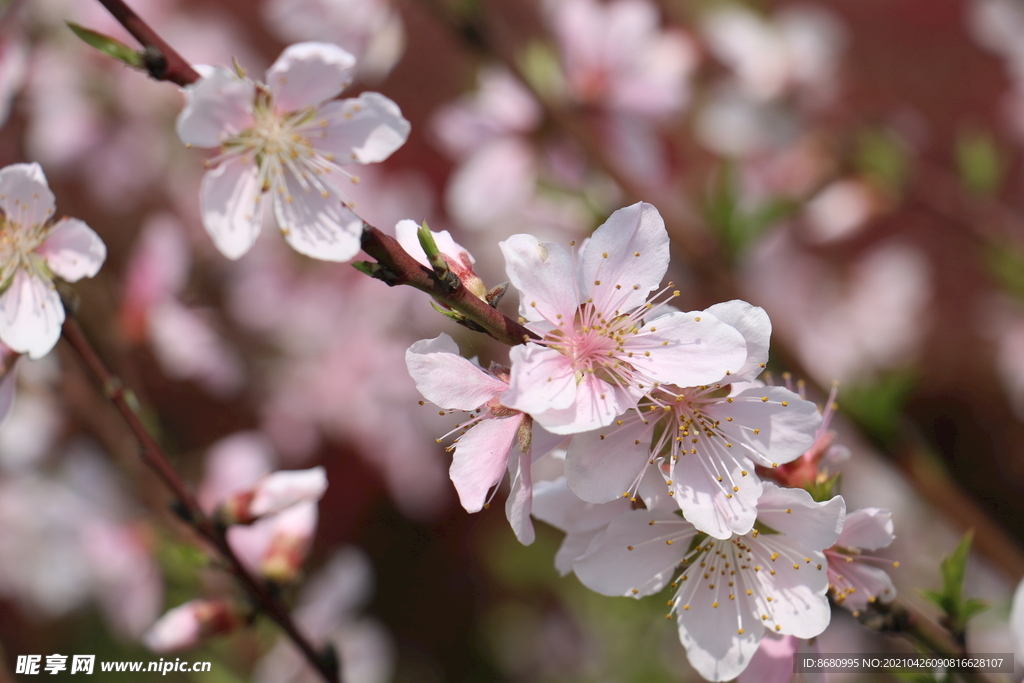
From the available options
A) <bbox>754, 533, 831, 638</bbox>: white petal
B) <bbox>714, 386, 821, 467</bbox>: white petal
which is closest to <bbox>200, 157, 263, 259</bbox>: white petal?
<bbox>714, 386, 821, 467</bbox>: white petal

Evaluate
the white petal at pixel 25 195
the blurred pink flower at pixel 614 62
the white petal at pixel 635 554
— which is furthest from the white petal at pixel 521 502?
the blurred pink flower at pixel 614 62

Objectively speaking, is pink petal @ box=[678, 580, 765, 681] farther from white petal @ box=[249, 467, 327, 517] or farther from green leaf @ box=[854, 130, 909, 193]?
green leaf @ box=[854, 130, 909, 193]

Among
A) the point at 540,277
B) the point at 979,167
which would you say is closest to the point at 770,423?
the point at 540,277

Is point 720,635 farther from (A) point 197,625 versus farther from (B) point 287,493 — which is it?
(A) point 197,625

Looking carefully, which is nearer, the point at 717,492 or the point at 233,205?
the point at 717,492

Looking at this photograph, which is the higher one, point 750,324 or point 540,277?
point 540,277

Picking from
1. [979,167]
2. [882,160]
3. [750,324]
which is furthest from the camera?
[882,160]
